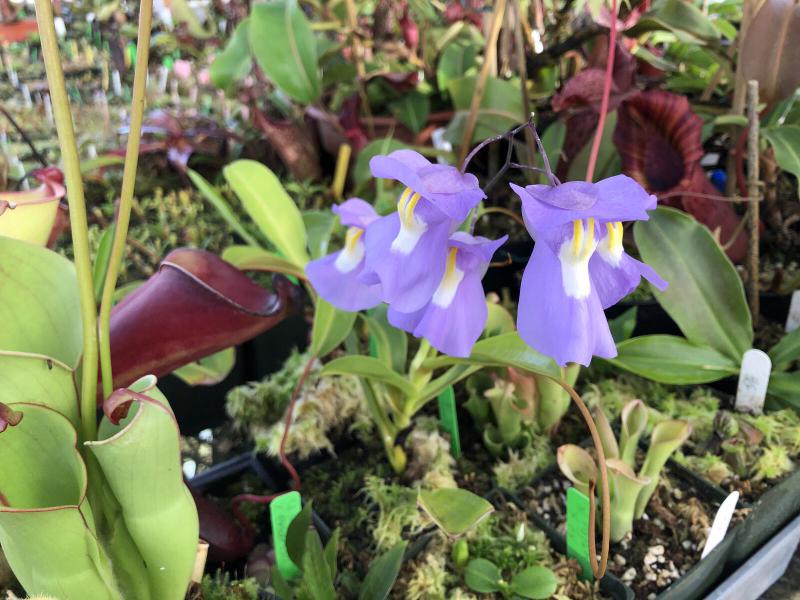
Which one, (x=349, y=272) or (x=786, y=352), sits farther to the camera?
(x=786, y=352)

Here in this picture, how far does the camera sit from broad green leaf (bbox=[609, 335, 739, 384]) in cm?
84

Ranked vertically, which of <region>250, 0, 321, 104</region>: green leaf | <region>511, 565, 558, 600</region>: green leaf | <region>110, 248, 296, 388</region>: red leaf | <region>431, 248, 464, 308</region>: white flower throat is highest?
<region>250, 0, 321, 104</region>: green leaf

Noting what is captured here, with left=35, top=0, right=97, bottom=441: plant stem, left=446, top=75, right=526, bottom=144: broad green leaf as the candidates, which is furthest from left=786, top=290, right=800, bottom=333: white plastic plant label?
left=35, top=0, right=97, bottom=441: plant stem

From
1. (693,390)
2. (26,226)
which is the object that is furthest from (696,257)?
(26,226)

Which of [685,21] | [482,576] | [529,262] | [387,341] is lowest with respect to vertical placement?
[482,576]

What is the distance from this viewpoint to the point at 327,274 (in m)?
0.66

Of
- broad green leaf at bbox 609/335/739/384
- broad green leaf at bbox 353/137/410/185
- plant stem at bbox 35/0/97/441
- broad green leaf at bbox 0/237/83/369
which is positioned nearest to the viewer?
plant stem at bbox 35/0/97/441

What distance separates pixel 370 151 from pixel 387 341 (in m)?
0.46

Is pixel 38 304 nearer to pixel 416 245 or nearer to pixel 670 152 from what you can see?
pixel 416 245

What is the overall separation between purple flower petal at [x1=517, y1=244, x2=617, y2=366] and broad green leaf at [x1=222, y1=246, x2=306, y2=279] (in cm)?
46

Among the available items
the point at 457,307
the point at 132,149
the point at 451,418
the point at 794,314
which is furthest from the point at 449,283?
the point at 794,314

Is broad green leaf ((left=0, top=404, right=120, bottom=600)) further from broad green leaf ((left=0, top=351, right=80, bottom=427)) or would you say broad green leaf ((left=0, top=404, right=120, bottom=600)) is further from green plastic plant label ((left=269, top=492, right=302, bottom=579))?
green plastic plant label ((left=269, top=492, right=302, bottom=579))

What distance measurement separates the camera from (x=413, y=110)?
53.4 inches

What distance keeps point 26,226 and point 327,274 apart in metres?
0.31
